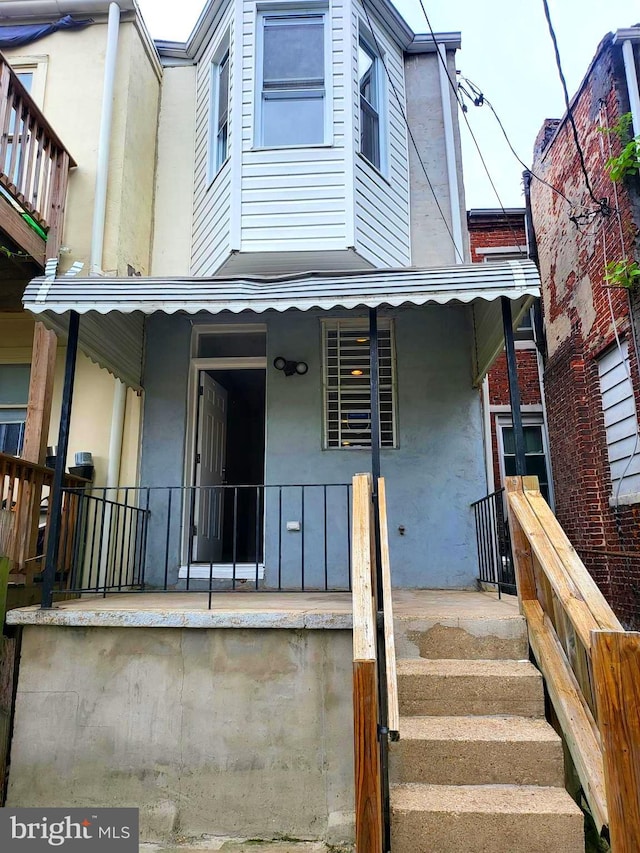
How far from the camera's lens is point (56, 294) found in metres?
4.48

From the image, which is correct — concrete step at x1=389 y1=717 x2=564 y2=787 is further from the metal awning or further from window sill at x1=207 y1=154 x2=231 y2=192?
window sill at x1=207 y1=154 x2=231 y2=192

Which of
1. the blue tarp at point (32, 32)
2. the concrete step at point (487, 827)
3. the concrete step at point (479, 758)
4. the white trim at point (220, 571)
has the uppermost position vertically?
the blue tarp at point (32, 32)

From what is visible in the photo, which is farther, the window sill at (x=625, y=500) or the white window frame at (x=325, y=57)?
the window sill at (x=625, y=500)

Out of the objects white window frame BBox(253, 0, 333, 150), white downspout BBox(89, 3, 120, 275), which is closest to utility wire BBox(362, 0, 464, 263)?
white window frame BBox(253, 0, 333, 150)

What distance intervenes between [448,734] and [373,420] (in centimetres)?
213

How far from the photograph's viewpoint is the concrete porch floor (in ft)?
12.4

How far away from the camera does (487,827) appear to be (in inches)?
112

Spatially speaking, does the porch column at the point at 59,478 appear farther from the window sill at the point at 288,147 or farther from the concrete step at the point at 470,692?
the window sill at the point at 288,147

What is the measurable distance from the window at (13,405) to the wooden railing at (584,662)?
5.31 m

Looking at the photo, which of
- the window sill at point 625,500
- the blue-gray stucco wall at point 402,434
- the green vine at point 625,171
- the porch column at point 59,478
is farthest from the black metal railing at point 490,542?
the porch column at point 59,478

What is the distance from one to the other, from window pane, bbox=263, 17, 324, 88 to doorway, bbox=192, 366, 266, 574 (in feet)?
10.5

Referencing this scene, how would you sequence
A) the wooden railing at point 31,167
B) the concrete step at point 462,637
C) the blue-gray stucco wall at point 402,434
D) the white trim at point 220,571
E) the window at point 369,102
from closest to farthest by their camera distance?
the concrete step at point 462,637 < the wooden railing at point 31,167 < the blue-gray stucco wall at point 402,434 < the white trim at point 220,571 < the window at point 369,102

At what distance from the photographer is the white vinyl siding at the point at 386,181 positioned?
6246 millimetres

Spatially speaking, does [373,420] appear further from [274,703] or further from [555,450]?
[555,450]
